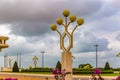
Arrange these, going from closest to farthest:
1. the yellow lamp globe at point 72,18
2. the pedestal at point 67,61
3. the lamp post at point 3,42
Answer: the pedestal at point 67,61, the yellow lamp globe at point 72,18, the lamp post at point 3,42

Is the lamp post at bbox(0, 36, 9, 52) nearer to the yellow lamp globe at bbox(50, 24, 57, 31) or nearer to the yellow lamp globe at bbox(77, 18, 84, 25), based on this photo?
the yellow lamp globe at bbox(50, 24, 57, 31)

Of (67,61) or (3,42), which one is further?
(3,42)

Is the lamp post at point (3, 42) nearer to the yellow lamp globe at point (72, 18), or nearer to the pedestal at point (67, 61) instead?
the yellow lamp globe at point (72, 18)

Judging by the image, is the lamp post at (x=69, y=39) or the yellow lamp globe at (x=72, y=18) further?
the yellow lamp globe at (x=72, y=18)

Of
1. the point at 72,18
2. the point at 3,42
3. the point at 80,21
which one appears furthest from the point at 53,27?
the point at 3,42

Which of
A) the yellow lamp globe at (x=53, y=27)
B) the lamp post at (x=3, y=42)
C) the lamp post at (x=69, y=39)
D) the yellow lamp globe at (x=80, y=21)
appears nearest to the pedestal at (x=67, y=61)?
the lamp post at (x=69, y=39)

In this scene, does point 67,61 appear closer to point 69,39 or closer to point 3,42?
point 69,39

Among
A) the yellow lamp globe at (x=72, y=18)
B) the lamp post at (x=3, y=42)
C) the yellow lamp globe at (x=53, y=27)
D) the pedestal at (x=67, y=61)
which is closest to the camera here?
the pedestal at (x=67, y=61)

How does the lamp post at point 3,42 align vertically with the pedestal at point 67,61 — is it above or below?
above

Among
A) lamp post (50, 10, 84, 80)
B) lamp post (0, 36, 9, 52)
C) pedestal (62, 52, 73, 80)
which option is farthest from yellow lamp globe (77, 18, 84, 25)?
lamp post (0, 36, 9, 52)

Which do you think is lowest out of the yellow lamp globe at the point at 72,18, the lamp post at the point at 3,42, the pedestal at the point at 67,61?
the pedestal at the point at 67,61

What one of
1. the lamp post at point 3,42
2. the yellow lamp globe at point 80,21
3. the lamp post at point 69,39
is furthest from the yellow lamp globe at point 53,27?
the lamp post at point 3,42

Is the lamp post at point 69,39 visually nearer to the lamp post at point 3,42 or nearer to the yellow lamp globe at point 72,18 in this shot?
the yellow lamp globe at point 72,18

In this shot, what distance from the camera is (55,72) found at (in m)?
7.48
